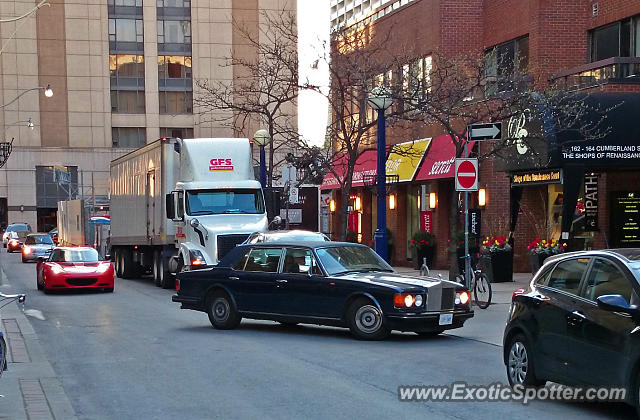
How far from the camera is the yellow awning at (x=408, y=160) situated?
3109 centimetres

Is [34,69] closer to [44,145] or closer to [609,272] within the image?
[44,145]

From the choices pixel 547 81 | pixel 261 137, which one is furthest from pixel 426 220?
pixel 547 81

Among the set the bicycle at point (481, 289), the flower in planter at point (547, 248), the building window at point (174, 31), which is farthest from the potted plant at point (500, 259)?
the building window at point (174, 31)

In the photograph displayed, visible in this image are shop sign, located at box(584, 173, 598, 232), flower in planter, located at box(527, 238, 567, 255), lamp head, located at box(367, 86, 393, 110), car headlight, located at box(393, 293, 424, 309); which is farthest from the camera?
shop sign, located at box(584, 173, 598, 232)

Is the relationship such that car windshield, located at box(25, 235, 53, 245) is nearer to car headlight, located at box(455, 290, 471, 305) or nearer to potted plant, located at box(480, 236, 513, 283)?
potted plant, located at box(480, 236, 513, 283)

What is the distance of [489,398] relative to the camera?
912cm

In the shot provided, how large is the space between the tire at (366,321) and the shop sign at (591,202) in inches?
515

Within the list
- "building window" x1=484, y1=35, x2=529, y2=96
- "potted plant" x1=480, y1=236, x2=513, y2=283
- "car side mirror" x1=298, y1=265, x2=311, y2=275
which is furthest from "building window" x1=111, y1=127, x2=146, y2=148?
"car side mirror" x1=298, y1=265, x2=311, y2=275

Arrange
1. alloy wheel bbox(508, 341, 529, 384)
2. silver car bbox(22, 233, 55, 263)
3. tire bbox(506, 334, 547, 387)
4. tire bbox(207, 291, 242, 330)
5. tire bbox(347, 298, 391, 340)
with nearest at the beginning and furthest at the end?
tire bbox(506, 334, 547, 387) → alloy wheel bbox(508, 341, 529, 384) → tire bbox(347, 298, 391, 340) → tire bbox(207, 291, 242, 330) → silver car bbox(22, 233, 55, 263)

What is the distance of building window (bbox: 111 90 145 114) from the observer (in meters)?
78.3

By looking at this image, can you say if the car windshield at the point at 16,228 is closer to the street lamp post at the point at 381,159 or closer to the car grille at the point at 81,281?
the car grille at the point at 81,281

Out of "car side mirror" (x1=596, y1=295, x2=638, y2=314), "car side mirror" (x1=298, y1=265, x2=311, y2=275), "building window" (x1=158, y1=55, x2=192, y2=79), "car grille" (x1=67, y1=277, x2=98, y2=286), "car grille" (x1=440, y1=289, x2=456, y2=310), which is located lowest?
"car grille" (x1=67, y1=277, x2=98, y2=286)

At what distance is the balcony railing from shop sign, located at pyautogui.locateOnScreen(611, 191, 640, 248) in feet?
10.6

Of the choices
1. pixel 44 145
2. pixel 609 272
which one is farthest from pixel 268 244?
pixel 44 145
